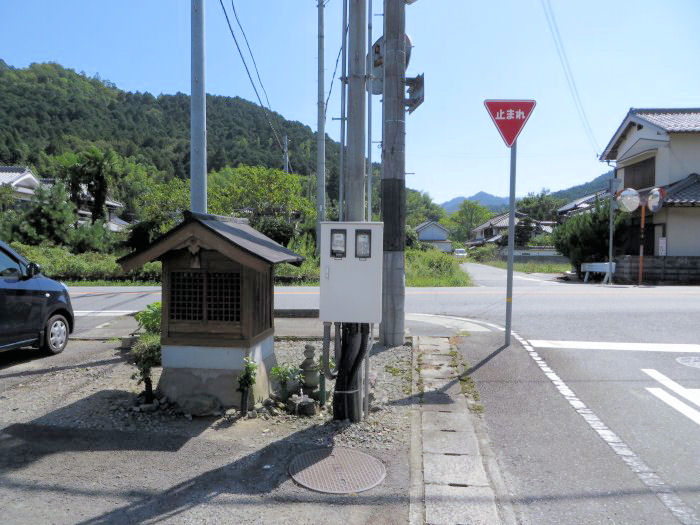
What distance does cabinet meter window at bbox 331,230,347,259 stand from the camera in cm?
424

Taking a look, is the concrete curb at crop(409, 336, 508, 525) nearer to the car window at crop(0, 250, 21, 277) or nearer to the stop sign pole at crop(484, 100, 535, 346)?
the stop sign pole at crop(484, 100, 535, 346)

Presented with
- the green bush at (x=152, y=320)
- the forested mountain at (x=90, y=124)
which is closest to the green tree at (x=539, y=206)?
the forested mountain at (x=90, y=124)

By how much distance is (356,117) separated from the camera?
4.68 m

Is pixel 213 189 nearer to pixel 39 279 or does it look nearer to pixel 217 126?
pixel 217 126

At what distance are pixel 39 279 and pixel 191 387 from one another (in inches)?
139

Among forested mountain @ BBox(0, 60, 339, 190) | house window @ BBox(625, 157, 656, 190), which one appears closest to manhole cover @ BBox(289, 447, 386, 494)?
house window @ BBox(625, 157, 656, 190)

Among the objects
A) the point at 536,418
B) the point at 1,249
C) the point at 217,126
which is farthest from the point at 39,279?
the point at 217,126

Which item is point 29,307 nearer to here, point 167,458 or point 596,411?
point 167,458

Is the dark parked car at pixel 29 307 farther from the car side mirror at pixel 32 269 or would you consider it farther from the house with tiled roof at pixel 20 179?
the house with tiled roof at pixel 20 179

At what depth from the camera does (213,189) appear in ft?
90.2

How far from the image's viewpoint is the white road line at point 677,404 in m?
4.72

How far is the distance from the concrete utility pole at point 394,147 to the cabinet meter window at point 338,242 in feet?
8.33

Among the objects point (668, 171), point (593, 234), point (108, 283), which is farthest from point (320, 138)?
point (668, 171)

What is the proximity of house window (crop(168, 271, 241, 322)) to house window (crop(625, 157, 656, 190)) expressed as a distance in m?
24.6
